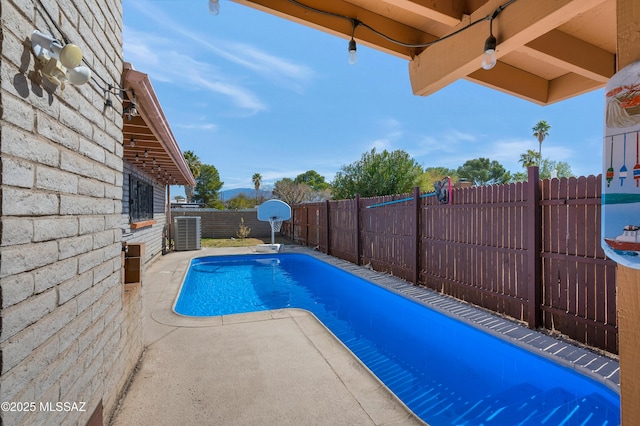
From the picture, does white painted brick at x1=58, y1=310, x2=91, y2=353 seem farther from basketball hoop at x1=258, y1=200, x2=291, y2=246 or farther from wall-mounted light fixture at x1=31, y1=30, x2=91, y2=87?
basketball hoop at x1=258, y1=200, x2=291, y2=246

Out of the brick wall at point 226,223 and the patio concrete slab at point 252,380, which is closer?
the patio concrete slab at point 252,380

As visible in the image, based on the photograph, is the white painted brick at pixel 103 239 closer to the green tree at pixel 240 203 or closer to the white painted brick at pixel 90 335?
the white painted brick at pixel 90 335

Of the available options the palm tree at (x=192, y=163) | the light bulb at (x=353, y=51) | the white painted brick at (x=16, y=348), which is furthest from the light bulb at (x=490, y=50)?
the palm tree at (x=192, y=163)

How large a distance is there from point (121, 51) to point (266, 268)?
27.4ft

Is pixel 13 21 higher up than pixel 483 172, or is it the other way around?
pixel 483 172

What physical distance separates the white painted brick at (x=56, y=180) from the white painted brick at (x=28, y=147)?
0.04 meters

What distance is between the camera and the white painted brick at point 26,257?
118cm

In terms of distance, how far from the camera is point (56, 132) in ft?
5.13

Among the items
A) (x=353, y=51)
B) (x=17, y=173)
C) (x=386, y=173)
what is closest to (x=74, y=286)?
(x=17, y=173)

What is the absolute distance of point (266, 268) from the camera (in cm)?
1045

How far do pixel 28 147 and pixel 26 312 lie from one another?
69 centimetres

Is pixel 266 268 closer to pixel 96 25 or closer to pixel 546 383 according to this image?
pixel 546 383

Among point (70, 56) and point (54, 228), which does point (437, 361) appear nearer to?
point (54, 228)

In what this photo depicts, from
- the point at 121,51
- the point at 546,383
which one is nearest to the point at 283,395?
the point at 546,383
